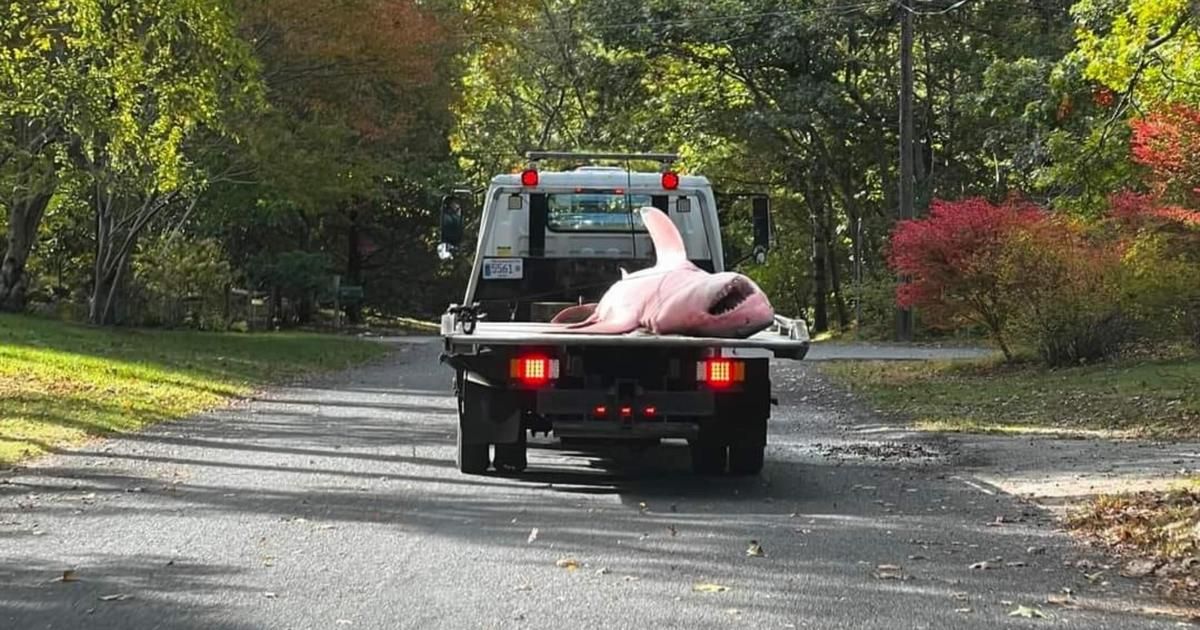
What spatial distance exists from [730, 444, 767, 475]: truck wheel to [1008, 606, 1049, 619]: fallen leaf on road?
13.8ft

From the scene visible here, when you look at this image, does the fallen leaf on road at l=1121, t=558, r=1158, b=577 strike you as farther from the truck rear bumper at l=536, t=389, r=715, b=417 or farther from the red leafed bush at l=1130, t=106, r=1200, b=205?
the red leafed bush at l=1130, t=106, r=1200, b=205

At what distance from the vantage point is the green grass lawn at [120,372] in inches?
569

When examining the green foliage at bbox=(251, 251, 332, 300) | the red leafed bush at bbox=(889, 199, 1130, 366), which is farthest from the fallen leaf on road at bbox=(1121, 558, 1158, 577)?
the green foliage at bbox=(251, 251, 332, 300)

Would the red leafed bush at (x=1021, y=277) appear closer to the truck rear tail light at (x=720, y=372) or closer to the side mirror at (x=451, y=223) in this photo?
the side mirror at (x=451, y=223)

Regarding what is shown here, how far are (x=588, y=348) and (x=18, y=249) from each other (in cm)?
2223

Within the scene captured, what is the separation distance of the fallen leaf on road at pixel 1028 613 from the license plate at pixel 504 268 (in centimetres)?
667

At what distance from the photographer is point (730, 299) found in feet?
32.6

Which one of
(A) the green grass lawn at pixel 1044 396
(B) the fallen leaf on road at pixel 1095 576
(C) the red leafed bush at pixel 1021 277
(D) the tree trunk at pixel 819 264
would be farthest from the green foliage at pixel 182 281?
(B) the fallen leaf on road at pixel 1095 576

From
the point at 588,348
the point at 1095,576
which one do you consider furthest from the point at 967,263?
the point at 1095,576

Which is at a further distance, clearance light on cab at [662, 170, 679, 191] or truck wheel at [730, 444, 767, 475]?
clearance light on cab at [662, 170, 679, 191]

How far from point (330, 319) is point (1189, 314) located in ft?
84.2

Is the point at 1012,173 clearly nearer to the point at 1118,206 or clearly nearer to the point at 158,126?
the point at 1118,206

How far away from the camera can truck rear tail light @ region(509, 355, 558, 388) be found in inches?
390

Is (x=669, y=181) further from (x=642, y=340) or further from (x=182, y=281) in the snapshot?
(x=182, y=281)
